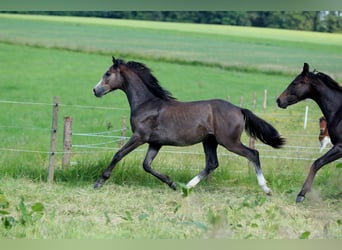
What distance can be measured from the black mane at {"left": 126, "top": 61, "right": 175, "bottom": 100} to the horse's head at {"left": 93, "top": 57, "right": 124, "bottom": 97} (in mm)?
153

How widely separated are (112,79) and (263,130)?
6.34 ft

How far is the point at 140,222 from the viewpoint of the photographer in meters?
4.73

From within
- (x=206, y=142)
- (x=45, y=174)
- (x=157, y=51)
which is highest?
(x=157, y=51)

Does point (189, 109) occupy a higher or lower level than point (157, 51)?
lower

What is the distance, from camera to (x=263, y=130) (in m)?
6.82

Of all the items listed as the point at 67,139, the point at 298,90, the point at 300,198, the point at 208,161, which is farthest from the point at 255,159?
the point at 67,139

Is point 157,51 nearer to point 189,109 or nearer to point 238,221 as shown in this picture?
point 189,109

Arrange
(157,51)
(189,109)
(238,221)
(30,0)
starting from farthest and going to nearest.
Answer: (157,51)
(189,109)
(238,221)
(30,0)

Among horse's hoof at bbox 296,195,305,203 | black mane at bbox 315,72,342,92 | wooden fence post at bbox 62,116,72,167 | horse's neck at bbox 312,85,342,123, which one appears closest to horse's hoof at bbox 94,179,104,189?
wooden fence post at bbox 62,116,72,167

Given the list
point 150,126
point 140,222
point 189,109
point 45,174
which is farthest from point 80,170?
point 140,222

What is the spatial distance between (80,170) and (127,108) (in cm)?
186

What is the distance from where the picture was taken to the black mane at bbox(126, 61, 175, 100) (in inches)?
284

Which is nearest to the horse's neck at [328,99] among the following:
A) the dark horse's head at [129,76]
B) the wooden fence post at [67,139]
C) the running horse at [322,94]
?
the running horse at [322,94]

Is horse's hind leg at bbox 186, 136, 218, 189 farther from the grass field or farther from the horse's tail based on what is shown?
the horse's tail
